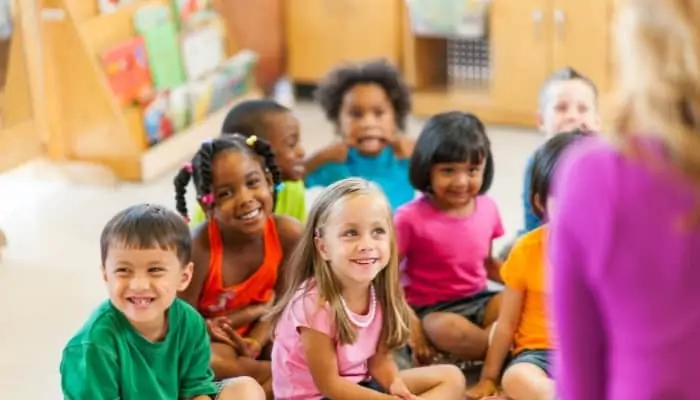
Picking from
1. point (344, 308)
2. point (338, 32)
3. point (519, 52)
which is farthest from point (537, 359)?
point (338, 32)

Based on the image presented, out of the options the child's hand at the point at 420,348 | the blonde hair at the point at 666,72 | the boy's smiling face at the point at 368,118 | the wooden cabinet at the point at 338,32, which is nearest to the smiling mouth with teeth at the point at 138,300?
the child's hand at the point at 420,348

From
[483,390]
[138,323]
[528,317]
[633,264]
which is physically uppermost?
[633,264]

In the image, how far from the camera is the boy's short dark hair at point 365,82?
8.64ft

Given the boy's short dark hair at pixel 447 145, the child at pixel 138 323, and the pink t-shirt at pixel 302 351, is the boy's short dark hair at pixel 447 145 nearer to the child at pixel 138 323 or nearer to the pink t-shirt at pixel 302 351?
the pink t-shirt at pixel 302 351

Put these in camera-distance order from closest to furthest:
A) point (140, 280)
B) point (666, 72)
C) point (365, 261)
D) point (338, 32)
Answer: point (666, 72) < point (140, 280) < point (365, 261) < point (338, 32)

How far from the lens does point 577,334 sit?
85 cm

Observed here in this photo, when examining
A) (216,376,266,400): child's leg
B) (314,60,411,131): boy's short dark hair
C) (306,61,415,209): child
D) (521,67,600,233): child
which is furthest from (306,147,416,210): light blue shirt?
(216,376,266,400): child's leg

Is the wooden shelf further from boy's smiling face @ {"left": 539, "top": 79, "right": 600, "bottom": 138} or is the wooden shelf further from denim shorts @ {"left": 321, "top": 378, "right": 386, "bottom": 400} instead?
denim shorts @ {"left": 321, "top": 378, "right": 386, "bottom": 400}

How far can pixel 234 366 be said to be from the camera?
80.9 inches

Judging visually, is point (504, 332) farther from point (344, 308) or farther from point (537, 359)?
point (344, 308)

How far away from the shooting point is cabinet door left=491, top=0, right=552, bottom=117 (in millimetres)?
3588

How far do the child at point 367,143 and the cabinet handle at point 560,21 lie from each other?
1.08 m

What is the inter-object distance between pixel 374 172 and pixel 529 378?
30.1 inches

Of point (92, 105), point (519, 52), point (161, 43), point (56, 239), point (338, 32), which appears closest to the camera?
point (56, 239)
